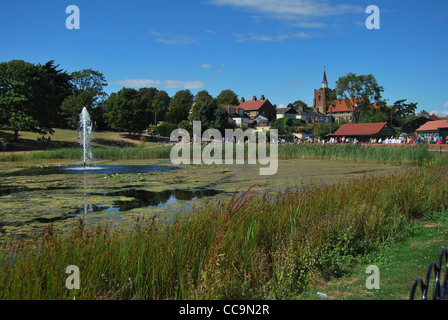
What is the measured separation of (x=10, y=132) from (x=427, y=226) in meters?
55.0

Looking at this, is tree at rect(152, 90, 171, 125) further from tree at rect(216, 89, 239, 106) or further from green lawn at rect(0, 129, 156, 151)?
green lawn at rect(0, 129, 156, 151)

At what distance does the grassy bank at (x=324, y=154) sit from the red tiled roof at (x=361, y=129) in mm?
38793

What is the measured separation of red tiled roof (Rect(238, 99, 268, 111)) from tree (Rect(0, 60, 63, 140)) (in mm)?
73374

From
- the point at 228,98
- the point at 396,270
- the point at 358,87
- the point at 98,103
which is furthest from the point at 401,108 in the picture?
the point at 396,270

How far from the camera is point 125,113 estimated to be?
6494 centimetres

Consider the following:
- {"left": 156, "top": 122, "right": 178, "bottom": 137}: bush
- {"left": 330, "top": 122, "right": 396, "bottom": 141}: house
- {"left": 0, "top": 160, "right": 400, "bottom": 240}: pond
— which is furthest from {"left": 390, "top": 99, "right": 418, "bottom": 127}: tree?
{"left": 0, "top": 160, "right": 400, "bottom": 240}: pond

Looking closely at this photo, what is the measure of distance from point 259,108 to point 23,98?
77.6 meters

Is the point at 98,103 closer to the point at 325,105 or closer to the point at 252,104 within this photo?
the point at 252,104

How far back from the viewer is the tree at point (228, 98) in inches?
4781

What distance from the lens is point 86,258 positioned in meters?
4.89

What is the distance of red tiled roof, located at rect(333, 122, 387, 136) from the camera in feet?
230

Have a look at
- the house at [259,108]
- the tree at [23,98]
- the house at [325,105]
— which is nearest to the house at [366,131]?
the house at [259,108]
